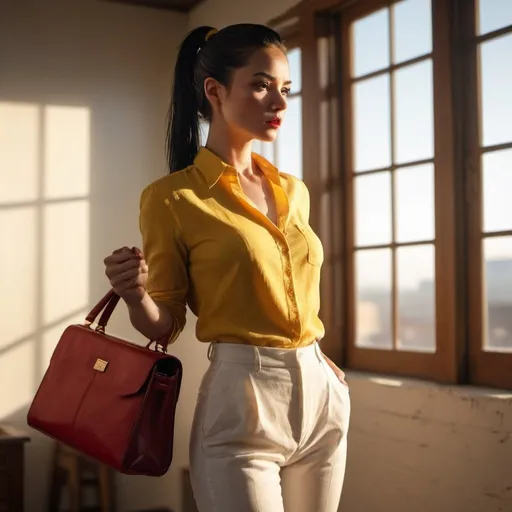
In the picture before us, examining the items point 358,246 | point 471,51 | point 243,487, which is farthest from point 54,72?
point 243,487

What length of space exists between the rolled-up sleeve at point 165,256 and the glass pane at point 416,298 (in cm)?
156

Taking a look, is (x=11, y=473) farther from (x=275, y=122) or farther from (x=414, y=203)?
(x=275, y=122)

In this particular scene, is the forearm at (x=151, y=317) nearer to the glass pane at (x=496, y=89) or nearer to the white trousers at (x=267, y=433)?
the white trousers at (x=267, y=433)

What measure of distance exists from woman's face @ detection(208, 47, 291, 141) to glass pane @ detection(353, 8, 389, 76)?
1.68m

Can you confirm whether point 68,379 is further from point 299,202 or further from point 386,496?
point 386,496

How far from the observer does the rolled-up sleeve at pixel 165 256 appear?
5.36ft

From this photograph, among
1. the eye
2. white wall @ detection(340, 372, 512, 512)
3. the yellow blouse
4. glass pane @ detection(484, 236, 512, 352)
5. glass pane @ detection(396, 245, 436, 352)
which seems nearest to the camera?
the yellow blouse

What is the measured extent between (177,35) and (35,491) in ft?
8.48

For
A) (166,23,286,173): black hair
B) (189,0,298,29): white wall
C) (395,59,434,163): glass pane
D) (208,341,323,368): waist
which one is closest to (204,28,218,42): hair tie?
(166,23,286,173): black hair

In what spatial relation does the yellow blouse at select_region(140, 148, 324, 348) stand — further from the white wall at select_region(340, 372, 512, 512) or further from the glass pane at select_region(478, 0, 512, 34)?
the glass pane at select_region(478, 0, 512, 34)

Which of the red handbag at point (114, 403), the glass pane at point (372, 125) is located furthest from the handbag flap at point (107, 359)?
the glass pane at point (372, 125)

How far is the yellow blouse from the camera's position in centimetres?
162

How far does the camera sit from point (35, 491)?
4.27 metres

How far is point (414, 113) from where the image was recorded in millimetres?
3133
